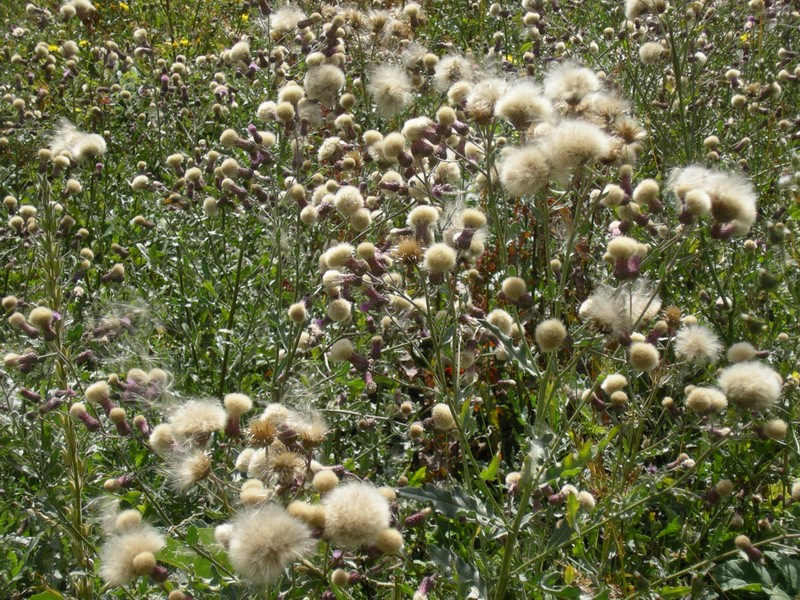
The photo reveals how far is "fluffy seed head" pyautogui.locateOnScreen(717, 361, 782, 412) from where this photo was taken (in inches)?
67.8

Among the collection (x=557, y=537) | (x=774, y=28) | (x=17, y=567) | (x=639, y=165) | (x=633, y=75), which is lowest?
(x=557, y=537)

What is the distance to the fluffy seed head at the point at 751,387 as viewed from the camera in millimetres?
1723

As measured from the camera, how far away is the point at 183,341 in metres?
3.58

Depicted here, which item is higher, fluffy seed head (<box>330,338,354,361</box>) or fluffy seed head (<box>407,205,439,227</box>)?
fluffy seed head (<box>407,205,439,227</box>)

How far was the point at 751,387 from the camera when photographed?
68.1 inches

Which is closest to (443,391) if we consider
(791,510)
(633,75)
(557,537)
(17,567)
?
(557,537)

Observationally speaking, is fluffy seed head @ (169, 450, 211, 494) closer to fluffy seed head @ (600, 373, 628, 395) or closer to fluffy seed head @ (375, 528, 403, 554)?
fluffy seed head @ (375, 528, 403, 554)

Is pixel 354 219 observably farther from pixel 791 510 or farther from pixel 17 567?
pixel 791 510

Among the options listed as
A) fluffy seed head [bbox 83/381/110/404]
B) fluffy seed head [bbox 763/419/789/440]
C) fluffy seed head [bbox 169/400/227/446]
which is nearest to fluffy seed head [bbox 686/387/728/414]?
fluffy seed head [bbox 763/419/789/440]

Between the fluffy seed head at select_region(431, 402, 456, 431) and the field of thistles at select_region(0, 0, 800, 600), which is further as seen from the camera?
the fluffy seed head at select_region(431, 402, 456, 431)

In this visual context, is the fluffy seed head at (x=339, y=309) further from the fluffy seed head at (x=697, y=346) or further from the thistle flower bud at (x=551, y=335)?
the fluffy seed head at (x=697, y=346)

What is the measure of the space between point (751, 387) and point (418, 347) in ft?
3.87

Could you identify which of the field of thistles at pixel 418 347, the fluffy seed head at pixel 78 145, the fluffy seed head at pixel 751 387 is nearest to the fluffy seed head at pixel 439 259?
the field of thistles at pixel 418 347

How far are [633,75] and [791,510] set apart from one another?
2293mm
